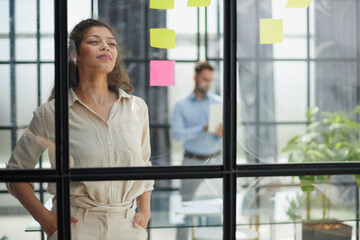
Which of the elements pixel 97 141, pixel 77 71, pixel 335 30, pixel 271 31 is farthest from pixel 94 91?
pixel 335 30

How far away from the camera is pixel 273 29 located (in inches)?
93.3

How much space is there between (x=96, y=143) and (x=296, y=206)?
1100 mm

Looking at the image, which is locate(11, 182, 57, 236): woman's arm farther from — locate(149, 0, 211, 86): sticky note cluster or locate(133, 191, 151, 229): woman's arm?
locate(149, 0, 211, 86): sticky note cluster

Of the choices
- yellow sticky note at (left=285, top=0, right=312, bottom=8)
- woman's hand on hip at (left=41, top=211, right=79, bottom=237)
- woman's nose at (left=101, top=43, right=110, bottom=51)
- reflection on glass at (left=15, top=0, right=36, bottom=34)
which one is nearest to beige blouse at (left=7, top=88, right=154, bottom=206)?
woman's hand on hip at (left=41, top=211, right=79, bottom=237)

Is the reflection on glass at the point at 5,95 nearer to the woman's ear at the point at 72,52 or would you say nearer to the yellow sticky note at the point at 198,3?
the woman's ear at the point at 72,52

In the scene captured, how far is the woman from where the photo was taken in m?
2.18

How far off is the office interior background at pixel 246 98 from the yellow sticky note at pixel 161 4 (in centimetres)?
3

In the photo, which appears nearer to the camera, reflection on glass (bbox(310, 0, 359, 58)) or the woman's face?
the woman's face

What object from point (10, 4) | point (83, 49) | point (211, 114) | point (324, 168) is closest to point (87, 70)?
point (83, 49)

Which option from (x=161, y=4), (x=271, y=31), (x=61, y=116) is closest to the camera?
(x=61, y=116)

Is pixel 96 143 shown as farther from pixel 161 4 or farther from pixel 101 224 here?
pixel 161 4

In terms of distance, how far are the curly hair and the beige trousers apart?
0.57 meters

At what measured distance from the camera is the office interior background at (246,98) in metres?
2.19

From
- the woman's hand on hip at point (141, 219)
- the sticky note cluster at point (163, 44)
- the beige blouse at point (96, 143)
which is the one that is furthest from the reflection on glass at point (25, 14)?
the woman's hand on hip at point (141, 219)
